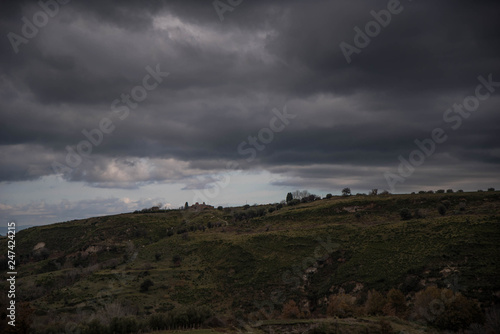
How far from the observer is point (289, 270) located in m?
62.3

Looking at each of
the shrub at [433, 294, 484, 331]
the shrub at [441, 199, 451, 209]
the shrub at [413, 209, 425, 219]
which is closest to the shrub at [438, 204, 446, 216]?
the shrub at [413, 209, 425, 219]

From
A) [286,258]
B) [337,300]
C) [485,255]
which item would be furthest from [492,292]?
[286,258]

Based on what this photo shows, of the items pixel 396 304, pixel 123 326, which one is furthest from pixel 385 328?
pixel 123 326

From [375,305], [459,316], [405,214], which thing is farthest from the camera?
[405,214]

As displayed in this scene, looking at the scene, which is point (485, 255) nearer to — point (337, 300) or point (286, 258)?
point (337, 300)

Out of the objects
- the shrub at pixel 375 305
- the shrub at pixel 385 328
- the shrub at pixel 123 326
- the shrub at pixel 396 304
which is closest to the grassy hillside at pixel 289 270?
the shrub at pixel 123 326

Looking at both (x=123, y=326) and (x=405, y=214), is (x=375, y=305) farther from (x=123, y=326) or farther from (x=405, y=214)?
(x=405, y=214)

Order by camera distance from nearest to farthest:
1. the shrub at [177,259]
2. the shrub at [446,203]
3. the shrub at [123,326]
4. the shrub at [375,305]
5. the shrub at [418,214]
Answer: the shrub at [123,326]
the shrub at [375,305]
the shrub at [418,214]
the shrub at [446,203]
the shrub at [177,259]

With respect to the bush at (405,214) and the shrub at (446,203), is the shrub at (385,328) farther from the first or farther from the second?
the shrub at (446,203)

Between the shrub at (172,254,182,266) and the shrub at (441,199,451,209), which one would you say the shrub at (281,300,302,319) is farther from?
the shrub at (441,199,451,209)

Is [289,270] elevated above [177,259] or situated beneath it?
situated beneath

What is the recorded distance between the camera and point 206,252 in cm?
8075

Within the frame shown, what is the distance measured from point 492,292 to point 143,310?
5147 centimetres

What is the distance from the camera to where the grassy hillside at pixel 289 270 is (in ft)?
118
